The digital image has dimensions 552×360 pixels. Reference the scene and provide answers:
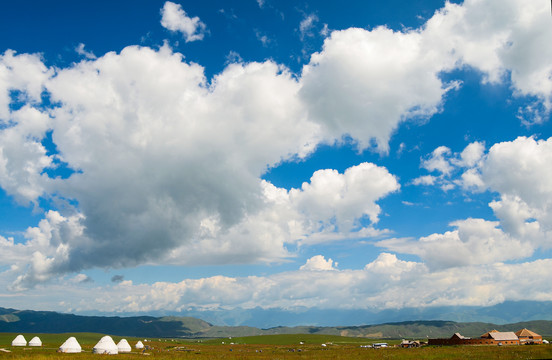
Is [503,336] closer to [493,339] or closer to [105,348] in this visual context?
[493,339]

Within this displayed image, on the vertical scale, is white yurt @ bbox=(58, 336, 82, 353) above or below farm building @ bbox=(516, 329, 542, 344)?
above

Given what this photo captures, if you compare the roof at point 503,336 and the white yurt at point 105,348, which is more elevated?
the white yurt at point 105,348

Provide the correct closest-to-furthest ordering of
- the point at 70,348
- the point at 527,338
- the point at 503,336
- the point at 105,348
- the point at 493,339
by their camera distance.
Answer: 1. the point at 105,348
2. the point at 70,348
3. the point at 493,339
4. the point at 503,336
5. the point at 527,338

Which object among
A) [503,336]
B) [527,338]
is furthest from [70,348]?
[527,338]

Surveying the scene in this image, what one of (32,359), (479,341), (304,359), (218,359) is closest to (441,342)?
(479,341)

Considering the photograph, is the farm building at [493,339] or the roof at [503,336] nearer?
the farm building at [493,339]

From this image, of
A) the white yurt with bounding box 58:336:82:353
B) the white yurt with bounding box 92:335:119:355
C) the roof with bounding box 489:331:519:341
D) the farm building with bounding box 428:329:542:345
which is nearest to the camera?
the white yurt with bounding box 92:335:119:355

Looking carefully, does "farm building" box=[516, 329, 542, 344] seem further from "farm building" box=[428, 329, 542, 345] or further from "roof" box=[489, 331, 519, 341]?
"roof" box=[489, 331, 519, 341]

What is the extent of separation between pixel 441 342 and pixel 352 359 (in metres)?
113

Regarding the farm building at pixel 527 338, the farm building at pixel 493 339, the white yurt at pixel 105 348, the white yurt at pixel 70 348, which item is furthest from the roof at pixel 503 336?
the white yurt at pixel 70 348

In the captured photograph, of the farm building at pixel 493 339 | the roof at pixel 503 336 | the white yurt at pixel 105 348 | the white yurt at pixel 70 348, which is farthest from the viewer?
Answer: the roof at pixel 503 336

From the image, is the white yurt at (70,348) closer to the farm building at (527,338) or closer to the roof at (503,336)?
the roof at (503,336)

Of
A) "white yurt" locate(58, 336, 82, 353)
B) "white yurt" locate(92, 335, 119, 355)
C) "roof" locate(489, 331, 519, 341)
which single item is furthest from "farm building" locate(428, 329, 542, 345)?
"white yurt" locate(58, 336, 82, 353)

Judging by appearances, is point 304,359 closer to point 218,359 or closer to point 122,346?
point 218,359
